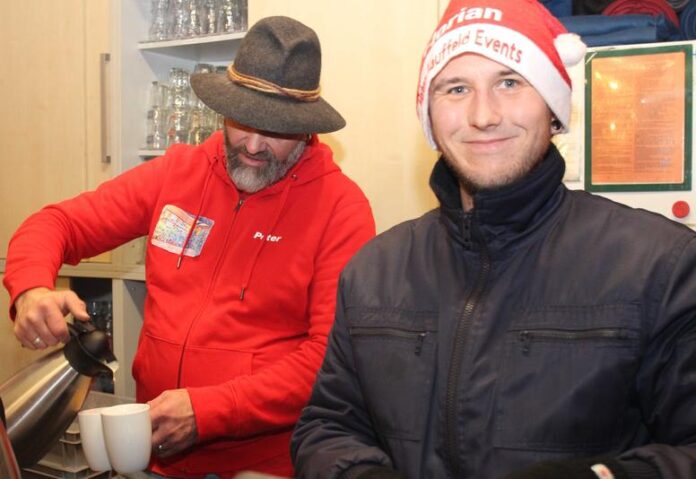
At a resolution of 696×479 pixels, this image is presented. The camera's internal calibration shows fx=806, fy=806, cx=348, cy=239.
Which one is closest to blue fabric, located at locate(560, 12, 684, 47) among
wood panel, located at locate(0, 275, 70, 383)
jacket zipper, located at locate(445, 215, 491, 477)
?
jacket zipper, located at locate(445, 215, 491, 477)

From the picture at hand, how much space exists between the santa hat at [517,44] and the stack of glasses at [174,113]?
1463 mm

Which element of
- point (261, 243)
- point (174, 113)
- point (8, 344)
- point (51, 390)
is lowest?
point (8, 344)

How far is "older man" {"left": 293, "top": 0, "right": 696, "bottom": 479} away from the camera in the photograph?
3.22ft

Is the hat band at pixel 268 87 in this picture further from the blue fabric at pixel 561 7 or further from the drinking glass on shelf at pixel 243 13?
the drinking glass on shelf at pixel 243 13

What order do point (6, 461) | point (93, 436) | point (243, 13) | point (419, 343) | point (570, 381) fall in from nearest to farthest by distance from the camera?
point (6, 461), point (570, 381), point (419, 343), point (93, 436), point (243, 13)

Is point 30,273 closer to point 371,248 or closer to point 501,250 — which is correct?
point 371,248

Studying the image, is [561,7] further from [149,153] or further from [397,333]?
[149,153]

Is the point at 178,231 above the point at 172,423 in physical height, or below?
above

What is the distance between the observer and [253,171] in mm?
1727

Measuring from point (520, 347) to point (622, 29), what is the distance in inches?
38.8

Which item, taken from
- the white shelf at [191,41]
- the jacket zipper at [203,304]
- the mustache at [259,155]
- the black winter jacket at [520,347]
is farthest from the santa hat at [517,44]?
the white shelf at [191,41]

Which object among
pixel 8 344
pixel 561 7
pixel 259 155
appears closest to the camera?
pixel 259 155

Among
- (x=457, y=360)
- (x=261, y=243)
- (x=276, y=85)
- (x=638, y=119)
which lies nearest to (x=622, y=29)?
(x=638, y=119)

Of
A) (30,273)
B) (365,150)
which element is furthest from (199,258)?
(365,150)
